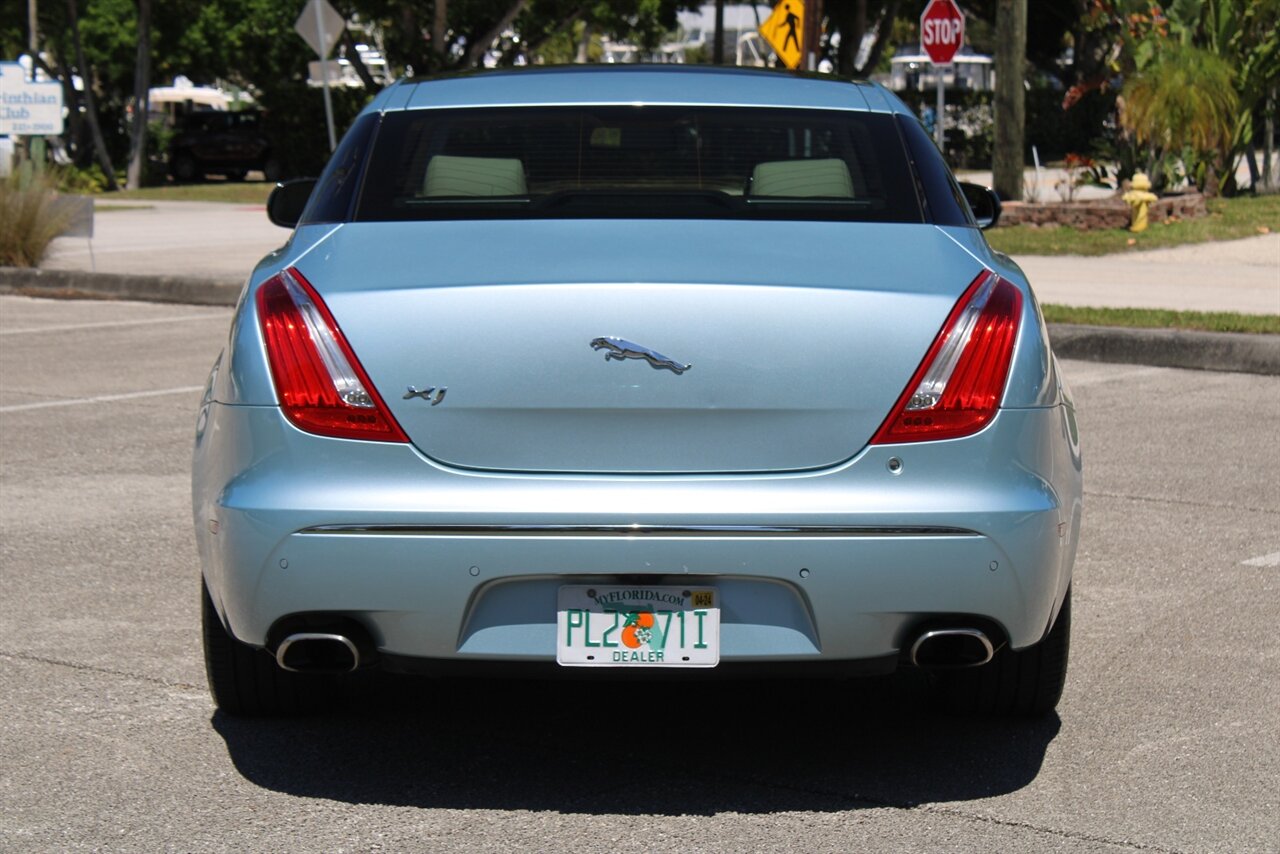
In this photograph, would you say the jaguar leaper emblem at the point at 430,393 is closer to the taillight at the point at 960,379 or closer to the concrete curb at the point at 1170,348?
the taillight at the point at 960,379

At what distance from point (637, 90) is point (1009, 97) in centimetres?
1837

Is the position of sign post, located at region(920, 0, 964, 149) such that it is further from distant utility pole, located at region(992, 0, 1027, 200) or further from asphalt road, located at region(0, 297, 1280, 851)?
asphalt road, located at region(0, 297, 1280, 851)

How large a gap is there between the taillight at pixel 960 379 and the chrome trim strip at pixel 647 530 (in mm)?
189

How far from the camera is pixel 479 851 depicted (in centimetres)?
374

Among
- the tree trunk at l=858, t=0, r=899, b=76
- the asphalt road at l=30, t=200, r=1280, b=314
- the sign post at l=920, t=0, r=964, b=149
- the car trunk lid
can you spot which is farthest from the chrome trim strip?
the tree trunk at l=858, t=0, r=899, b=76

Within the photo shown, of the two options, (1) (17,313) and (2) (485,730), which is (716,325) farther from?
(1) (17,313)

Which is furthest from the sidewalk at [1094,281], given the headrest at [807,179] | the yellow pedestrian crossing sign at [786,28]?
the headrest at [807,179]

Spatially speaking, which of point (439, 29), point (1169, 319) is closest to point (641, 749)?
point (1169, 319)

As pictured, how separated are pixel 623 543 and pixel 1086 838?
3.66 feet

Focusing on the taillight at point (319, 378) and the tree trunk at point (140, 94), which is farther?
the tree trunk at point (140, 94)

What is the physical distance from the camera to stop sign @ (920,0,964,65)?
21.8m

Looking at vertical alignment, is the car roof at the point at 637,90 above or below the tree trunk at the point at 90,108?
above

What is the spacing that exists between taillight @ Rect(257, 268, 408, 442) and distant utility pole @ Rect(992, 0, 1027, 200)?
19.1 m

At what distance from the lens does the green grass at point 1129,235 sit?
742 inches
